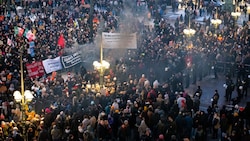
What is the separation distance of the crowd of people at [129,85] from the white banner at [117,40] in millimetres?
1356

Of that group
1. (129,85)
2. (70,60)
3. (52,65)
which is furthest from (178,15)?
(129,85)

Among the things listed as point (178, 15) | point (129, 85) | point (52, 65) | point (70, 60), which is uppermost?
point (178, 15)

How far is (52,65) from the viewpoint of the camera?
2669 cm

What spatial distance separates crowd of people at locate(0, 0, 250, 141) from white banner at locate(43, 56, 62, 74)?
0.74 metres

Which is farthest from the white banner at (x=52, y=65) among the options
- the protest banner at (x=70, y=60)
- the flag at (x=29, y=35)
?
the flag at (x=29, y=35)

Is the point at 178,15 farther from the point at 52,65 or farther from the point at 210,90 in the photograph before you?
the point at 52,65

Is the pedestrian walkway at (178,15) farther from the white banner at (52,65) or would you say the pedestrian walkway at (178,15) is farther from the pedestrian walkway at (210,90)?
the white banner at (52,65)

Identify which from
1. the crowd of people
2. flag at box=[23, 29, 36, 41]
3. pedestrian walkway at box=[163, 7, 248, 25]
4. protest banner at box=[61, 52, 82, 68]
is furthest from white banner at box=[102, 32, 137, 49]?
pedestrian walkway at box=[163, 7, 248, 25]

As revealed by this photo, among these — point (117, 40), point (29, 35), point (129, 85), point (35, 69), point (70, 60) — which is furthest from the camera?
point (29, 35)

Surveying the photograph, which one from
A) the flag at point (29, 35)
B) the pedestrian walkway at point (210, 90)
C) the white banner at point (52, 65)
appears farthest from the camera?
the flag at point (29, 35)

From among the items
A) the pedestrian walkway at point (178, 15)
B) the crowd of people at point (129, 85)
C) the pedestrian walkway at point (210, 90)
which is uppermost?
the pedestrian walkway at point (178, 15)

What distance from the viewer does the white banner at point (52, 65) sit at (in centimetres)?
2613

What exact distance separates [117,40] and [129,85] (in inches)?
122

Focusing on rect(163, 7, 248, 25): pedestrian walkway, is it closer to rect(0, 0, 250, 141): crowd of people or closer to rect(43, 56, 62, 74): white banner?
Answer: rect(0, 0, 250, 141): crowd of people
